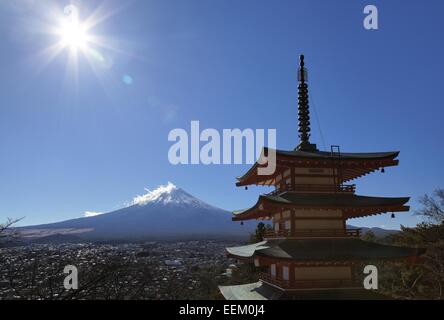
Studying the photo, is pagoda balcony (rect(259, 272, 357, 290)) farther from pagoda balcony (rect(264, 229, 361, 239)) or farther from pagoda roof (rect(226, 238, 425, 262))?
pagoda balcony (rect(264, 229, 361, 239))

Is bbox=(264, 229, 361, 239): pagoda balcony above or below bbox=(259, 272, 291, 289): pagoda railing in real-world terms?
above

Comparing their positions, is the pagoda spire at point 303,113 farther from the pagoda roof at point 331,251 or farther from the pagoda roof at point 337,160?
the pagoda roof at point 331,251

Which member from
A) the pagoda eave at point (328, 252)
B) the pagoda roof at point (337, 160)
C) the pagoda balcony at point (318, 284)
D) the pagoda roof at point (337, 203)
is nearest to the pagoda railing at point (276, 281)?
the pagoda balcony at point (318, 284)

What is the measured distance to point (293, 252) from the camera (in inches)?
617

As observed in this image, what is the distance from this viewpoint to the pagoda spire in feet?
64.6

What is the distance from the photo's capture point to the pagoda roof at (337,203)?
16.1 meters

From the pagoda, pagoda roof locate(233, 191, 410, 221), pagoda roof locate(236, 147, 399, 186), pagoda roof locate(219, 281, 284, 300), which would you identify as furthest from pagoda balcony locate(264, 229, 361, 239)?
pagoda roof locate(236, 147, 399, 186)

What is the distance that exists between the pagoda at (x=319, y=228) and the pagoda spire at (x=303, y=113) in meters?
0.16

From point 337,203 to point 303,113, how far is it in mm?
6123

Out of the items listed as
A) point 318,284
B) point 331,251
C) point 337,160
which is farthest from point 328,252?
point 337,160

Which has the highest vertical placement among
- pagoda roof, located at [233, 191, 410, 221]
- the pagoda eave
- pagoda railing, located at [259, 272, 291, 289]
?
pagoda roof, located at [233, 191, 410, 221]

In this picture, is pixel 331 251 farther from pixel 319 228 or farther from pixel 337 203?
pixel 337 203
